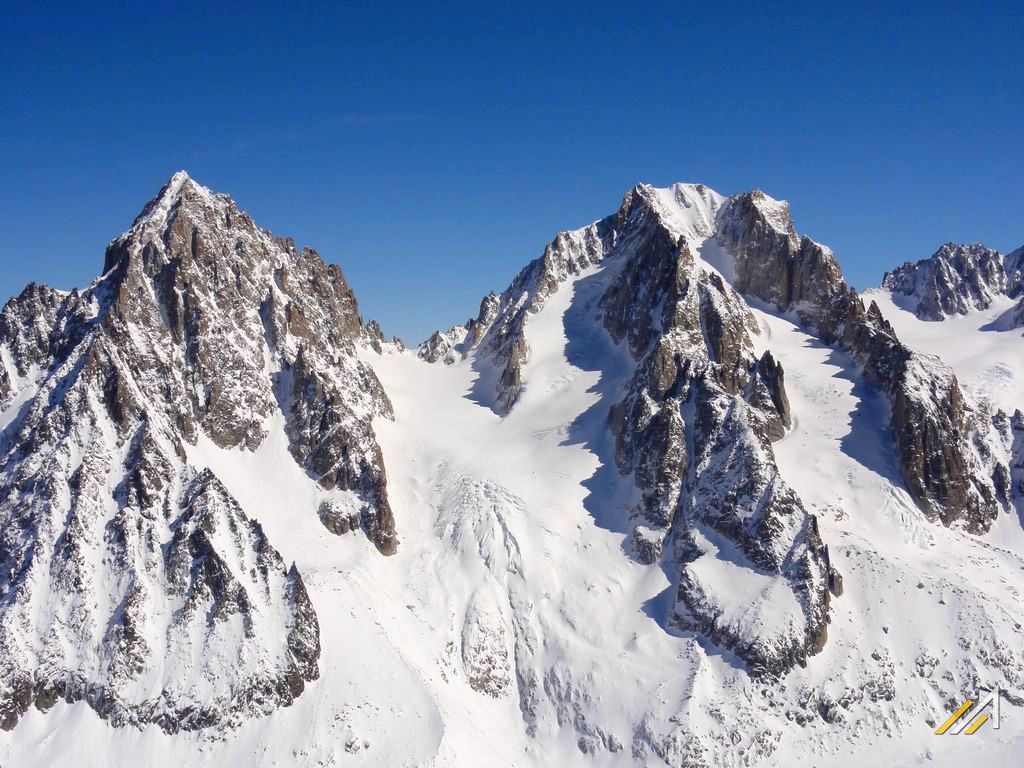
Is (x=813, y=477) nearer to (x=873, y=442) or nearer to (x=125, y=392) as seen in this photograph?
(x=873, y=442)

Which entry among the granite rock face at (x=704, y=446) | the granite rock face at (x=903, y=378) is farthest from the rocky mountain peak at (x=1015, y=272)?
the granite rock face at (x=704, y=446)

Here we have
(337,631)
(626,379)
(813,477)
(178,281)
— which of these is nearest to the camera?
(337,631)

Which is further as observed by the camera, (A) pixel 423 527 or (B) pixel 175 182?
(B) pixel 175 182

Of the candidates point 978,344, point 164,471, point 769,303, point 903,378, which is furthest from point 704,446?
point 978,344

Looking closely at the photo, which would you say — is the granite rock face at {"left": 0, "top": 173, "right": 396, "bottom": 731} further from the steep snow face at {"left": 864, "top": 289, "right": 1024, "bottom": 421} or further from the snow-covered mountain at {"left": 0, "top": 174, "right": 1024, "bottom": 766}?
the steep snow face at {"left": 864, "top": 289, "right": 1024, "bottom": 421}

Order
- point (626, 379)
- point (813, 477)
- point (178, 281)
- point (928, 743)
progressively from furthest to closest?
point (626, 379) < point (178, 281) < point (813, 477) < point (928, 743)

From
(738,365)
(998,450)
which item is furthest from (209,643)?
(998,450)

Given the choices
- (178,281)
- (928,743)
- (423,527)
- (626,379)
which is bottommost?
(928,743)

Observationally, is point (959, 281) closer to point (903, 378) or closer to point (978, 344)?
point (978, 344)
